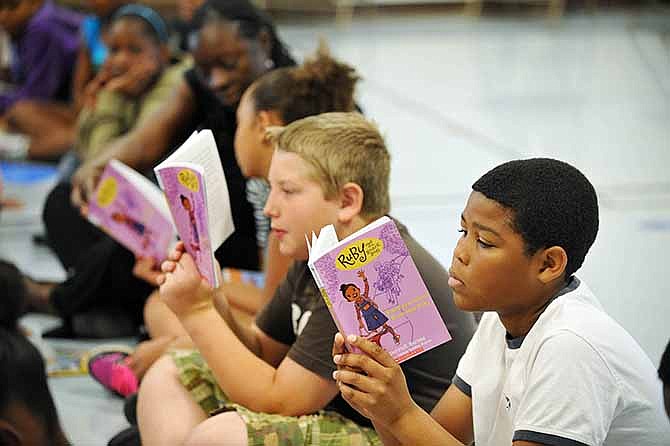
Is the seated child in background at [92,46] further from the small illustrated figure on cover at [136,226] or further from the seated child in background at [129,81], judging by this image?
the small illustrated figure on cover at [136,226]

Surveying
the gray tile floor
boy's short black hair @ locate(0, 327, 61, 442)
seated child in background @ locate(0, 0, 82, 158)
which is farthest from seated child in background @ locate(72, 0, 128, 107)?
boy's short black hair @ locate(0, 327, 61, 442)

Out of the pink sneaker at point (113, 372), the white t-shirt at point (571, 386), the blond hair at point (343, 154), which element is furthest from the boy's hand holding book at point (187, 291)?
the pink sneaker at point (113, 372)

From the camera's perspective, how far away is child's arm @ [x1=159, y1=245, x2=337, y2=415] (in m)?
1.75

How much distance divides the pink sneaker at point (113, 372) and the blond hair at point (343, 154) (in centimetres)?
93

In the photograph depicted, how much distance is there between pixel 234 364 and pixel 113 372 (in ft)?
2.86

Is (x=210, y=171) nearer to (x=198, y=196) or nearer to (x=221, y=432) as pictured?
(x=198, y=196)

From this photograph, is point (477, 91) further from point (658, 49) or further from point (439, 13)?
point (439, 13)

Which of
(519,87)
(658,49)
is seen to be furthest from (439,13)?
(519,87)

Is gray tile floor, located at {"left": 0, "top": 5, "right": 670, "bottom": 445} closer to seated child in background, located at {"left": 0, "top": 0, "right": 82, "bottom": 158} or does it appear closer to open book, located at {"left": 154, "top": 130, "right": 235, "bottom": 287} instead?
seated child in background, located at {"left": 0, "top": 0, "right": 82, "bottom": 158}

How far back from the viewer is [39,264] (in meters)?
3.69

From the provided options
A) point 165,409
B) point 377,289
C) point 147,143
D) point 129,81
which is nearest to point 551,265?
point 377,289

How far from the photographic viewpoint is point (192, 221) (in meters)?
1.85

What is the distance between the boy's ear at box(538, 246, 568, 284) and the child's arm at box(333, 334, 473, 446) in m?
0.23

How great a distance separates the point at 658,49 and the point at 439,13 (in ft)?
10.5
